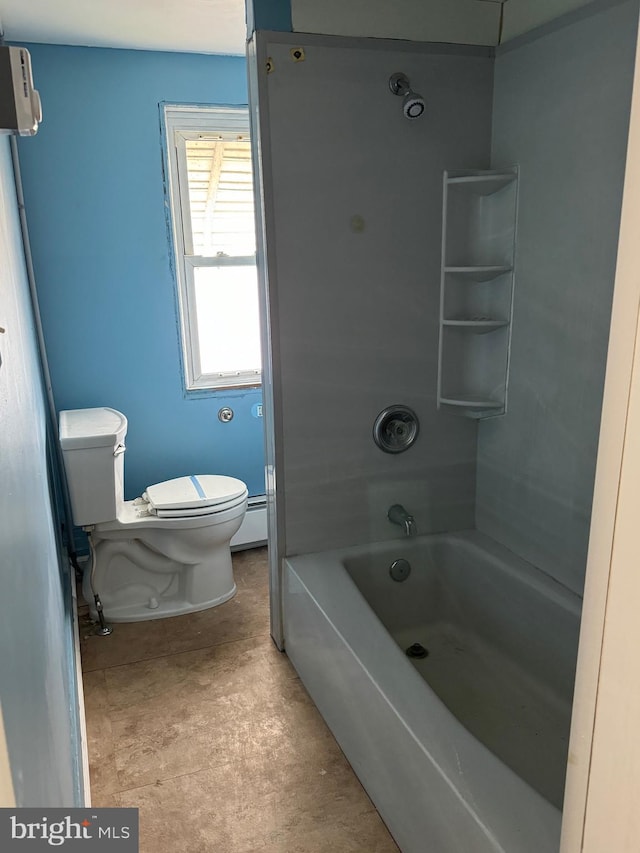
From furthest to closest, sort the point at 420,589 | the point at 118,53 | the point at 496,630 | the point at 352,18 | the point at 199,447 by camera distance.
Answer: the point at 199,447, the point at 118,53, the point at 420,589, the point at 496,630, the point at 352,18

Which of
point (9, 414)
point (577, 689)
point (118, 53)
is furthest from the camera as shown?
point (118, 53)

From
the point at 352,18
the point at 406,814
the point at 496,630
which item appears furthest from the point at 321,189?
the point at 406,814

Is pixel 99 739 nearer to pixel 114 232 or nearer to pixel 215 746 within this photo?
pixel 215 746

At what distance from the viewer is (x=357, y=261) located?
88.5 inches

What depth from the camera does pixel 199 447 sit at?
3.25 metres

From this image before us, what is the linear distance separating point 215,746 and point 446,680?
0.79 metres

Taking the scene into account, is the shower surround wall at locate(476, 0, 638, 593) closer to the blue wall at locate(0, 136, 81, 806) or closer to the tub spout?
the tub spout

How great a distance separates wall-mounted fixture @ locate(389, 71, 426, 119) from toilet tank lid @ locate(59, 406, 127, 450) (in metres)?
1.58

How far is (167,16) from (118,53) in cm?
47

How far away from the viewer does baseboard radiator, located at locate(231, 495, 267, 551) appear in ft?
10.9

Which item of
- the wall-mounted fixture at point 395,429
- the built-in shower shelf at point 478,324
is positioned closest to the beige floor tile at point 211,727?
the wall-mounted fixture at point 395,429

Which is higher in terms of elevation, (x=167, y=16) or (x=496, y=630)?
(x=167, y=16)

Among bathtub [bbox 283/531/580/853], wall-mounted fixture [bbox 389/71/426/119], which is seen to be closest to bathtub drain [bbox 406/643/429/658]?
bathtub [bbox 283/531/580/853]

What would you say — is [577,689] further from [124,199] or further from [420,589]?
[124,199]
